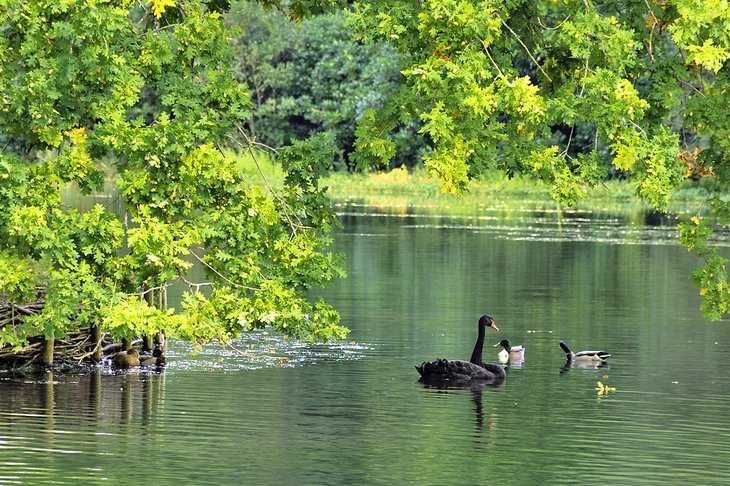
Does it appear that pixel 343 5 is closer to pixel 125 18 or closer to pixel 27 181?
pixel 125 18

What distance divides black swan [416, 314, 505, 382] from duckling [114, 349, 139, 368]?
13.7ft

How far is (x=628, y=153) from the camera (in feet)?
67.1

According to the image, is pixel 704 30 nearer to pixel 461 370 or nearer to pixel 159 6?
pixel 159 6

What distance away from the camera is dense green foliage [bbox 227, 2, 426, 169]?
86500mm

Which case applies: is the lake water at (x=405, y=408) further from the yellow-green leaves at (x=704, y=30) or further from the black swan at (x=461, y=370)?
the yellow-green leaves at (x=704, y=30)

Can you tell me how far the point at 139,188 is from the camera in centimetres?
2234

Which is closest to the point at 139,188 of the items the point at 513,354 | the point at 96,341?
the point at 96,341

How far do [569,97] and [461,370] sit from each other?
560 cm

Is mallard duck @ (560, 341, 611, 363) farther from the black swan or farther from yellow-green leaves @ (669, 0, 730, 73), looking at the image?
yellow-green leaves @ (669, 0, 730, 73)

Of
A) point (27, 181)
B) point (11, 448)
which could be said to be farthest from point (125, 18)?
point (11, 448)

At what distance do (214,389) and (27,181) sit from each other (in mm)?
3742

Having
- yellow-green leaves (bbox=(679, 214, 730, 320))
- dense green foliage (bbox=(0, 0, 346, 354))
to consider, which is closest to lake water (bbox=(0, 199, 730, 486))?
dense green foliage (bbox=(0, 0, 346, 354))

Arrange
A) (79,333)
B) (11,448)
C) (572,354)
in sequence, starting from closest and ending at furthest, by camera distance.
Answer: (11,448) < (79,333) < (572,354)

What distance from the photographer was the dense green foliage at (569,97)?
20438 millimetres
